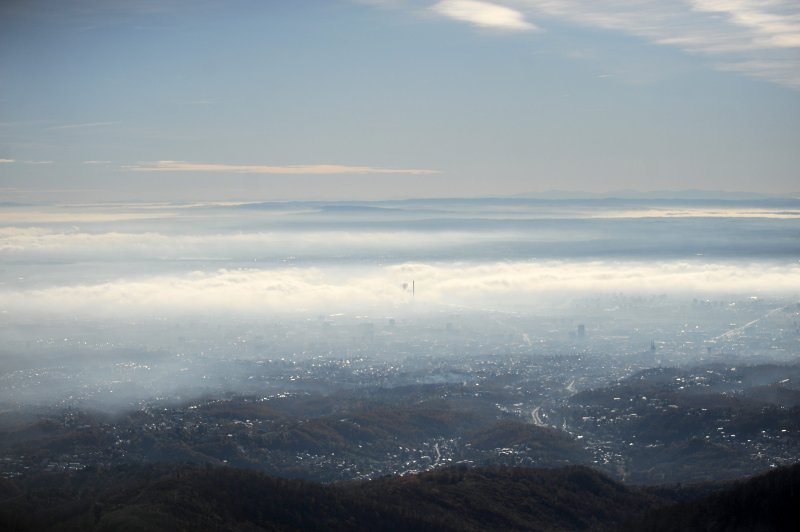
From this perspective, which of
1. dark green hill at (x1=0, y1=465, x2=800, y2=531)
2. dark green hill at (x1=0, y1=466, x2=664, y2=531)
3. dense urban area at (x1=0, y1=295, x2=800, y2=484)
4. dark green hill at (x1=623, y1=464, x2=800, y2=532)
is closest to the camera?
dark green hill at (x1=623, y1=464, x2=800, y2=532)

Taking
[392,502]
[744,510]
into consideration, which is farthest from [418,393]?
[744,510]

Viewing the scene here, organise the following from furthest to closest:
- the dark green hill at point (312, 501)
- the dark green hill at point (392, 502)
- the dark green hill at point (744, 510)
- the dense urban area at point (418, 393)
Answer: the dense urban area at point (418, 393), the dark green hill at point (312, 501), the dark green hill at point (392, 502), the dark green hill at point (744, 510)

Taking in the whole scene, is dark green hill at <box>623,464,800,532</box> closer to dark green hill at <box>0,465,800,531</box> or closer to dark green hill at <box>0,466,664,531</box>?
dark green hill at <box>0,465,800,531</box>

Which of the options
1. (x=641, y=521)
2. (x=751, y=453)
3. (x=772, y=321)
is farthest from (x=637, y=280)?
(x=641, y=521)

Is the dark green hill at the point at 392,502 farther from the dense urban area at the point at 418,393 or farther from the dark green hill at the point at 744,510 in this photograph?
the dense urban area at the point at 418,393

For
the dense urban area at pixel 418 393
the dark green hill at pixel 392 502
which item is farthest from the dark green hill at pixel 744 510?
the dense urban area at pixel 418 393

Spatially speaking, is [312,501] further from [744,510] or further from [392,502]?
[744,510]

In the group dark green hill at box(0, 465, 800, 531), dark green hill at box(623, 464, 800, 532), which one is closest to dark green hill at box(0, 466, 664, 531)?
dark green hill at box(0, 465, 800, 531)

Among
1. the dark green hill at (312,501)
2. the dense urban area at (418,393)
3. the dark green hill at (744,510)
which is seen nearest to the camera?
the dark green hill at (744,510)

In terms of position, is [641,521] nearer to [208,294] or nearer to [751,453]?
[751,453]

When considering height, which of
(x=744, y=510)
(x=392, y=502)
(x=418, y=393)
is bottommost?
(x=418, y=393)

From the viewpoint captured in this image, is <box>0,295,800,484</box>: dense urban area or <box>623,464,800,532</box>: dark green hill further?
<box>0,295,800,484</box>: dense urban area
